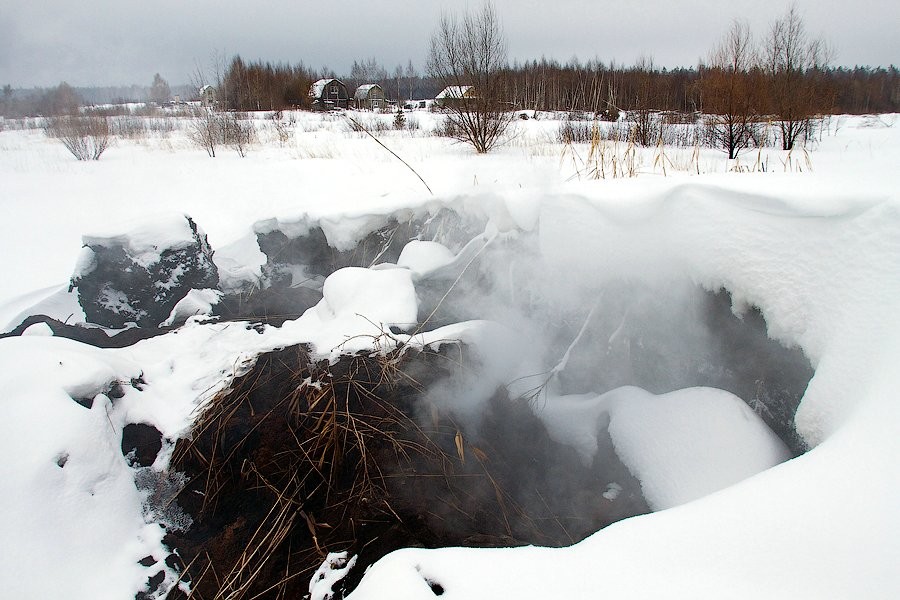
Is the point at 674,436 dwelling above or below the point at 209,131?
below

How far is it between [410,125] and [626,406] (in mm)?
16435

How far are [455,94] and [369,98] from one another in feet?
80.1

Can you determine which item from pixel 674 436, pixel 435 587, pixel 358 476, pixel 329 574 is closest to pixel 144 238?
pixel 358 476

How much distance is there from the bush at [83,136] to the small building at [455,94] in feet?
26.2

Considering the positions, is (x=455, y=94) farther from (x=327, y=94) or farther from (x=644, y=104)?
(x=327, y=94)

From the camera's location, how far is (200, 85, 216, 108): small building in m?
11.9

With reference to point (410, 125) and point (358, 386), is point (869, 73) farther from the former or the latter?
point (358, 386)

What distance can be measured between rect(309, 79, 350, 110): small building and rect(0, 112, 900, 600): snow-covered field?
29.5m

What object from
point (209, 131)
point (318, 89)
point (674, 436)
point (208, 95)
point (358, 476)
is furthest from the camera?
point (318, 89)

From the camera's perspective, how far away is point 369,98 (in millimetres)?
31641

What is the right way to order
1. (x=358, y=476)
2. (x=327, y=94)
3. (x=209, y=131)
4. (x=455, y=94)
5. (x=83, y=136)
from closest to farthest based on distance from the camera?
(x=358, y=476) < (x=455, y=94) < (x=209, y=131) < (x=83, y=136) < (x=327, y=94)

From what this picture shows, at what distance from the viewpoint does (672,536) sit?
87cm

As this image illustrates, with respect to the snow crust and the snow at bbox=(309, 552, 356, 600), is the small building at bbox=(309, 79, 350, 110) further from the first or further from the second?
the snow at bbox=(309, 552, 356, 600)

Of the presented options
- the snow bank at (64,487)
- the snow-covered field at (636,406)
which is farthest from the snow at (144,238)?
the snow bank at (64,487)
